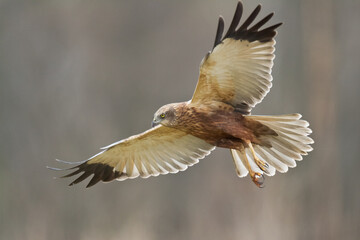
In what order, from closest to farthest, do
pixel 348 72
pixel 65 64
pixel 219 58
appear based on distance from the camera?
pixel 219 58
pixel 348 72
pixel 65 64

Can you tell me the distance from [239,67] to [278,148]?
99cm

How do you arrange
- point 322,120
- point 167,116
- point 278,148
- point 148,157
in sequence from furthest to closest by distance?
point 322,120
point 148,157
point 278,148
point 167,116

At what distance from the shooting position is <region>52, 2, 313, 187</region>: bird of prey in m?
5.96

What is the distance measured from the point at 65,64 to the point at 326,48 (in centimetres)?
445

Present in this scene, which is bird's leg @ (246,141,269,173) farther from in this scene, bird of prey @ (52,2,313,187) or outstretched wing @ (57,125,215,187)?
outstretched wing @ (57,125,215,187)

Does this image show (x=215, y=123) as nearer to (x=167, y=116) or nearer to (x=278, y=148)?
(x=167, y=116)

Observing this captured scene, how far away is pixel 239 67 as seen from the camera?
20.1 feet

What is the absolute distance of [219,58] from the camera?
597 cm

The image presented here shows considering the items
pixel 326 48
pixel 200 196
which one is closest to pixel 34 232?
pixel 200 196

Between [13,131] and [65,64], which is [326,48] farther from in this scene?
[13,131]

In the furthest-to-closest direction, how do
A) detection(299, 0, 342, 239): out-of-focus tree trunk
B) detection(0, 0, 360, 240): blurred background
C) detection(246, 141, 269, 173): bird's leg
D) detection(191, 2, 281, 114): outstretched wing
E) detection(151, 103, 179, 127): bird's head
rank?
1. detection(0, 0, 360, 240): blurred background
2. detection(299, 0, 342, 239): out-of-focus tree trunk
3. detection(246, 141, 269, 173): bird's leg
4. detection(151, 103, 179, 127): bird's head
5. detection(191, 2, 281, 114): outstretched wing

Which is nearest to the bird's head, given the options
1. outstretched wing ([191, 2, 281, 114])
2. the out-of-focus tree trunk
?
outstretched wing ([191, 2, 281, 114])

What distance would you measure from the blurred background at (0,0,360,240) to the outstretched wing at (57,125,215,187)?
437 cm

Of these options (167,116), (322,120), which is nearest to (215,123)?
(167,116)
